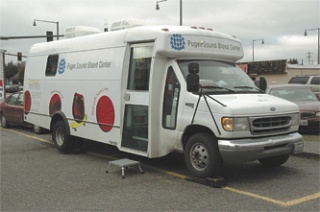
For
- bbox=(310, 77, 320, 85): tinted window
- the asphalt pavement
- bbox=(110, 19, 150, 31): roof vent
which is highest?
bbox=(110, 19, 150, 31): roof vent

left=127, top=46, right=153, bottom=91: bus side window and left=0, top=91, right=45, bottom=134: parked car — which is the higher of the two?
left=127, top=46, right=153, bottom=91: bus side window

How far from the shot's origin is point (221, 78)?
22.6ft

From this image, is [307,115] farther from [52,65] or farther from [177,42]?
[52,65]

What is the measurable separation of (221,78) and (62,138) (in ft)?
14.5

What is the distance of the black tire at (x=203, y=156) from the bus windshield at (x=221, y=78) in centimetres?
86

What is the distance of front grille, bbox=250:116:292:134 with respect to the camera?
6043mm

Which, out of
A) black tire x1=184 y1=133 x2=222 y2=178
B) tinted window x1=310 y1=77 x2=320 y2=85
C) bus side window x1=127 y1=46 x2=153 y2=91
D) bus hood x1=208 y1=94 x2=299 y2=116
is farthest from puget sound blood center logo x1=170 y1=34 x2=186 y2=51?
tinted window x1=310 y1=77 x2=320 y2=85

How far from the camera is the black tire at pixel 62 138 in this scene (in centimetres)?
909

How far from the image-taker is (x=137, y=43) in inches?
288

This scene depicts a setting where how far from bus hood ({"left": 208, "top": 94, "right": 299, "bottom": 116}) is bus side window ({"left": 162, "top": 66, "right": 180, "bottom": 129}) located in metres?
0.73

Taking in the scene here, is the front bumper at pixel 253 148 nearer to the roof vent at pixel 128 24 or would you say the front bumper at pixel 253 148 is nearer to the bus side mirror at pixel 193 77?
the bus side mirror at pixel 193 77

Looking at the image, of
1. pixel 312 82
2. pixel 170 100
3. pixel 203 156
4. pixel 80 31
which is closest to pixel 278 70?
pixel 312 82

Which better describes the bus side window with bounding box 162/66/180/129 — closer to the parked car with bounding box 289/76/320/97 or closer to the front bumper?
the front bumper

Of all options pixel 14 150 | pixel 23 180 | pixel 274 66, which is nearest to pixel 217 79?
pixel 23 180
